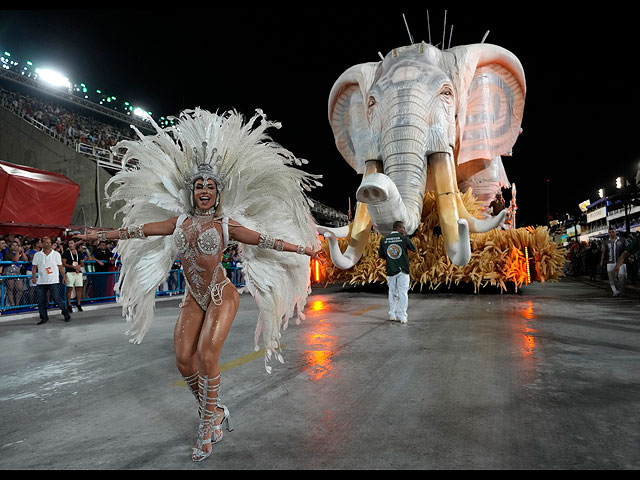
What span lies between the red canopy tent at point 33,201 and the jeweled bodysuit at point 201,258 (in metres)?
10.5

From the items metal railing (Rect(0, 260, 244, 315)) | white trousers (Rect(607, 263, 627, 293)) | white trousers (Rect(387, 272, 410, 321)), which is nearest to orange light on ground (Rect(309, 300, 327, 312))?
white trousers (Rect(387, 272, 410, 321))

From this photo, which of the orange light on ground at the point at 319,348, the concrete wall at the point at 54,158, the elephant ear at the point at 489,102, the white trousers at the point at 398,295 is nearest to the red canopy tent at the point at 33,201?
the concrete wall at the point at 54,158

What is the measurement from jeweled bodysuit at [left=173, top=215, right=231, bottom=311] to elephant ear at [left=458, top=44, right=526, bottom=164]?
880 centimetres

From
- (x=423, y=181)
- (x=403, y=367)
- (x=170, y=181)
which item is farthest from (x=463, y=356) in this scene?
(x=423, y=181)

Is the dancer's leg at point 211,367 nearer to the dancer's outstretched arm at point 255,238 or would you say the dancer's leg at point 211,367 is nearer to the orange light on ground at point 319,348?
the dancer's outstretched arm at point 255,238

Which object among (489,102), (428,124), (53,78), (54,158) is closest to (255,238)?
(428,124)

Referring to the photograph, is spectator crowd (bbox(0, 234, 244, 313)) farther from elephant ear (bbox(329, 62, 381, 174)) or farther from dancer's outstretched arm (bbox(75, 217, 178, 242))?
dancer's outstretched arm (bbox(75, 217, 178, 242))

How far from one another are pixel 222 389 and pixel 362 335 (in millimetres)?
2718

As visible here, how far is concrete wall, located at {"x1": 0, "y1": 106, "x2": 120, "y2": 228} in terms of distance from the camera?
2017cm

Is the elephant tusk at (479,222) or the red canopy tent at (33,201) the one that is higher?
the red canopy tent at (33,201)

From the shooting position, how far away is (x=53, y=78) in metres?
36.1

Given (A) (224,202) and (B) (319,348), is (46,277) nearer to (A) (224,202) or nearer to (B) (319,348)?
(B) (319,348)

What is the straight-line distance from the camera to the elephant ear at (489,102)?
10461mm

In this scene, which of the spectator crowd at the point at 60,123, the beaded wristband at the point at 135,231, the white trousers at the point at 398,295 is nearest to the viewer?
the beaded wristband at the point at 135,231
